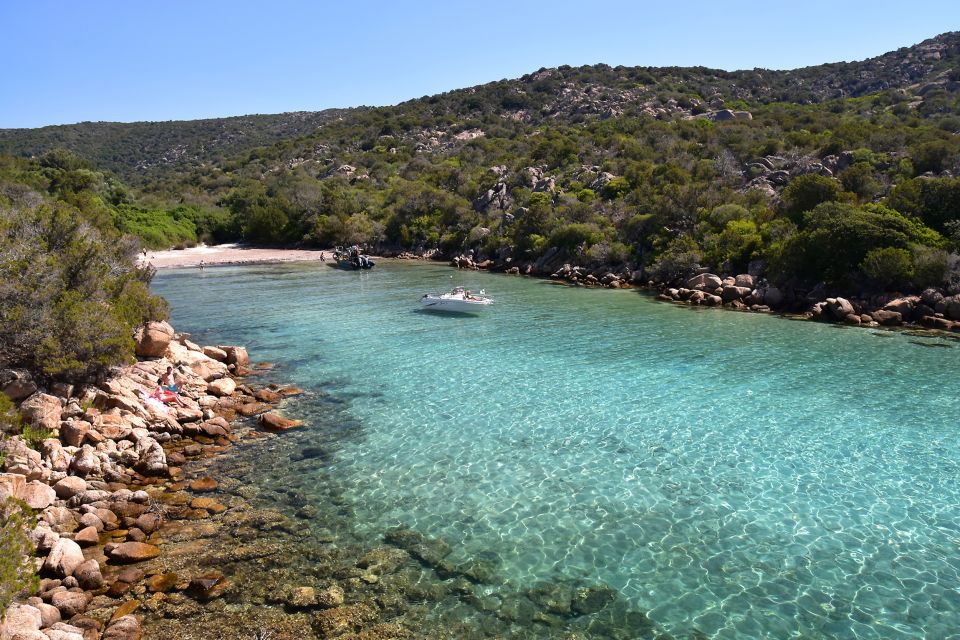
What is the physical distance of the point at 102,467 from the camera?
1200 cm

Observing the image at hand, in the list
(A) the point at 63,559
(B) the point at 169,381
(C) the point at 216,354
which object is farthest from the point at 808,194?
(A) the point at 63,559

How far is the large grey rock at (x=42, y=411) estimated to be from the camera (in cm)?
1255

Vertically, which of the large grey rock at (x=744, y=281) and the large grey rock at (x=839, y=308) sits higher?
the large grey rock at (x=744, y=281)

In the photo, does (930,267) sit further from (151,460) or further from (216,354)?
(151,460)

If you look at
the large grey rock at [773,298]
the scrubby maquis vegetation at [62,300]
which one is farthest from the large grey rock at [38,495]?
the large grey rock at [773,298]

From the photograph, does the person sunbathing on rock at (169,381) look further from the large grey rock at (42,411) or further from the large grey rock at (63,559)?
the large grey rock at (63,559)

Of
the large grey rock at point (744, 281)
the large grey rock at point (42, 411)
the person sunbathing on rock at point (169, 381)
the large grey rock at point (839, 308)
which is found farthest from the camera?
the large grey rock at point (744, 281)

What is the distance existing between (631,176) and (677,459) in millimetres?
49574

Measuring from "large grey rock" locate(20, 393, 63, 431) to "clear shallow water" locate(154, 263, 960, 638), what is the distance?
6.21 metres

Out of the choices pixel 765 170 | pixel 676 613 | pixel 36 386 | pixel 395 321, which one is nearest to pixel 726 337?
pixel 395 321

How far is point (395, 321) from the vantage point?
97.7 ft

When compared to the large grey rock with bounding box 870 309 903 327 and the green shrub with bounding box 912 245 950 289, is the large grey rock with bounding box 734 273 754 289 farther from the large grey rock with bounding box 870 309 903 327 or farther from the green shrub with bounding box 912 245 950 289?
the green shrub with bounding box 912 245 950 289

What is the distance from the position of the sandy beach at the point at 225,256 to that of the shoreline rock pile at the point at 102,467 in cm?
4810

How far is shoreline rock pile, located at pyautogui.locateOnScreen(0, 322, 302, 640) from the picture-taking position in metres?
8.01
